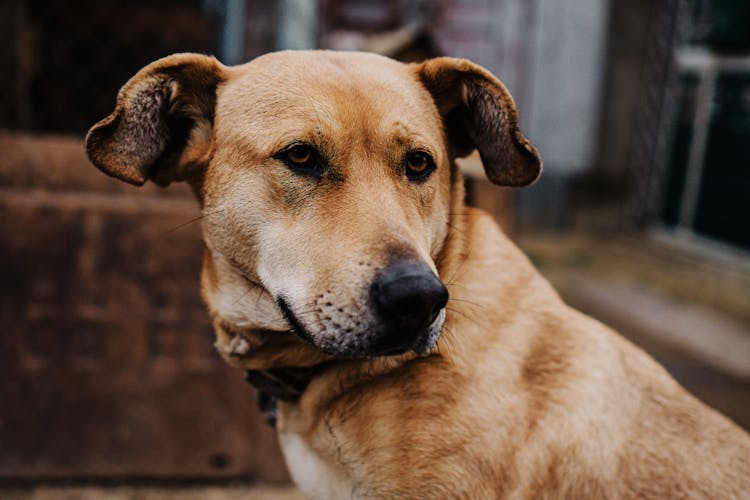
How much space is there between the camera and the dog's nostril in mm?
1464

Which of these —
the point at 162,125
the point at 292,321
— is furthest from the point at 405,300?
the point at 162,125

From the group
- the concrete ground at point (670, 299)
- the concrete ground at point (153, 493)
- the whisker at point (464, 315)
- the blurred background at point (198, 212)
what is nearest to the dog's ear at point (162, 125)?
the whisker at point (464, 315)

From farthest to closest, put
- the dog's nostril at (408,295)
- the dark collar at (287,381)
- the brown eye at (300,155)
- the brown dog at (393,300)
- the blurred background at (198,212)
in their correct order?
the blurred background at (198,212) < the dark collar at (287,381) < the brown eye at (300,155) < the brown dog at (393,300) < the dog's nostril at (408,295)

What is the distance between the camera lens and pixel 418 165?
183 cm

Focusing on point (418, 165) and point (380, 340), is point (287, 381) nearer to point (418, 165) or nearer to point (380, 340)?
point (380, 340)

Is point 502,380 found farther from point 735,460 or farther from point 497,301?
point 735,460

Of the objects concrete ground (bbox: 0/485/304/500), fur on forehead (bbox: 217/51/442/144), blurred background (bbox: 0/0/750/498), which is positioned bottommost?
concrete ground (bbox: 0/485/304/500)

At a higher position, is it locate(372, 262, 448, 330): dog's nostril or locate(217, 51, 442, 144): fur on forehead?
locate(217, 51, 442, 144): fur on forehead

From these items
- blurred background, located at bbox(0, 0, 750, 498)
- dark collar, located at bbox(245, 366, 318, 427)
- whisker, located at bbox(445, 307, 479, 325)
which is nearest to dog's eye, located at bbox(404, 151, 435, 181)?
whisker, located at bbox(445, 307, 479, 325)

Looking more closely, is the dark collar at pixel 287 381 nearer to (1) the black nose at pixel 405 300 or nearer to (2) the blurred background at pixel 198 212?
(1) the black nose at pixel 405 300

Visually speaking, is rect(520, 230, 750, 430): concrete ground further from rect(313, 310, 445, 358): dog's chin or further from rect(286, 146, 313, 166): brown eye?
rect(286, 146, 313, 166): brown eye

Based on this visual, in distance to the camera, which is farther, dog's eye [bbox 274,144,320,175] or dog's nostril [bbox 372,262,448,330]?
dog's eye [bbox 274,144,320,175]

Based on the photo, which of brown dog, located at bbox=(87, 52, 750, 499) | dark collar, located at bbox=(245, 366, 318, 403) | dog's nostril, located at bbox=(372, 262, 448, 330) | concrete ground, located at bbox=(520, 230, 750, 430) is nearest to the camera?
dog's nostril, located at bbox=(372, 262, 448, 330)

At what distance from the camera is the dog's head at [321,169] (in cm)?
155
